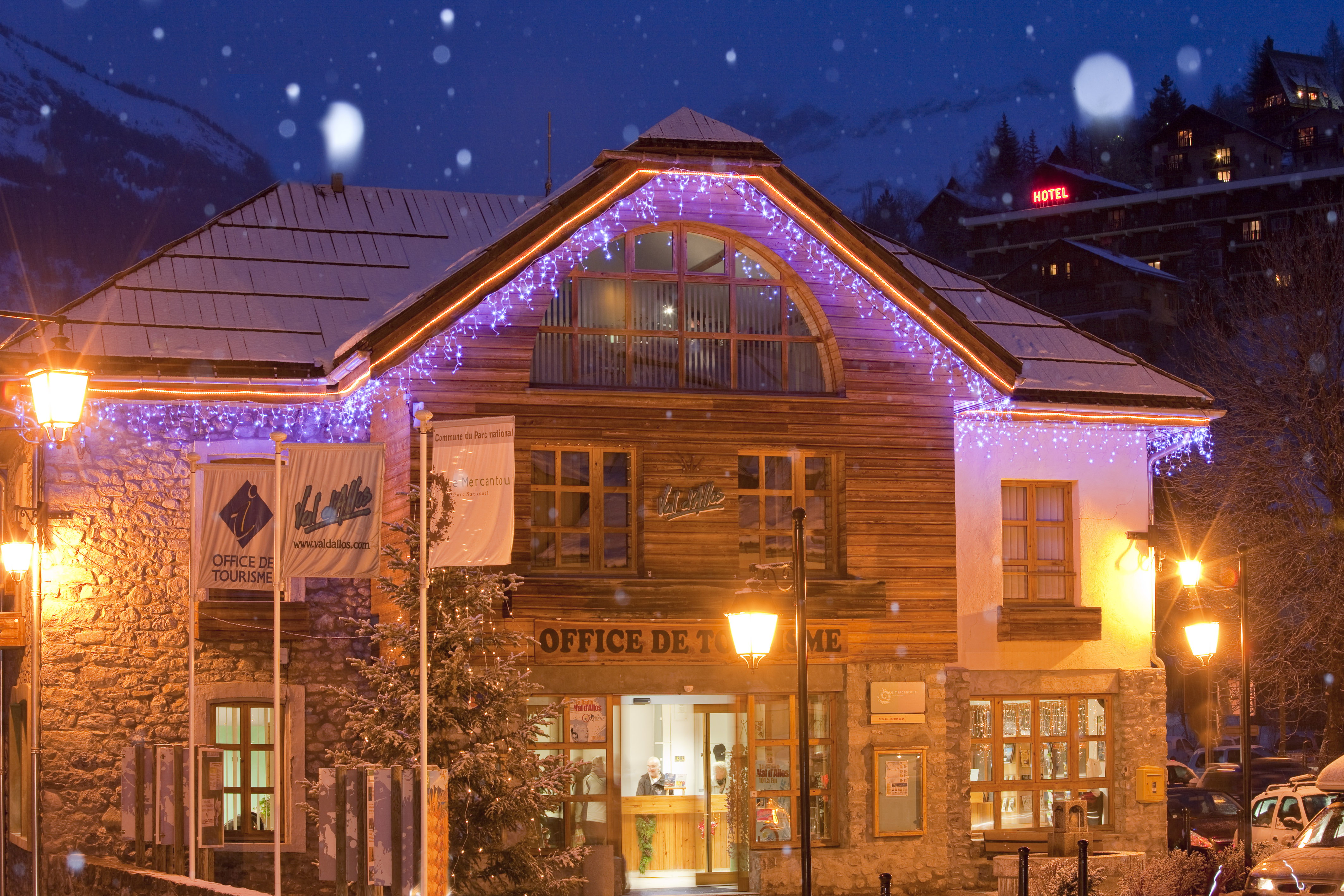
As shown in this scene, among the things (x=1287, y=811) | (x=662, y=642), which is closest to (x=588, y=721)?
(x=662, y=642)

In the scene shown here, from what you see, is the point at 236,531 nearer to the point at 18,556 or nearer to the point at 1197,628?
the point at 18,556

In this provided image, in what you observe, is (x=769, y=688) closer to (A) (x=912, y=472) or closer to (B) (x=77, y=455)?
(A) (x=912, y=472)

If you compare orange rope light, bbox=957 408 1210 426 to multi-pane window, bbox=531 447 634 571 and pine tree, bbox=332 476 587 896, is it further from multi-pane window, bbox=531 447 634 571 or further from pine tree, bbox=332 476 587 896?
pine tree, bbox=332 476 587 896

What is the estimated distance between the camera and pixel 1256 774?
38.8 metres

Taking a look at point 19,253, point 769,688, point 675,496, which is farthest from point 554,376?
point 19,253

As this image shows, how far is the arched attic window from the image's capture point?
19.3 metres

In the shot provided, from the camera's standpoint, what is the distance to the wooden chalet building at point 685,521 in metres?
18.5

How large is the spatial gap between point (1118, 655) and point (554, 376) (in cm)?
946

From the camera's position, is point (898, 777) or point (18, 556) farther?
point (898, 777)

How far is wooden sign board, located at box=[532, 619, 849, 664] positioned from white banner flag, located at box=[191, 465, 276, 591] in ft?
13.3

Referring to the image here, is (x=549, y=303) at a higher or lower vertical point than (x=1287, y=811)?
higher

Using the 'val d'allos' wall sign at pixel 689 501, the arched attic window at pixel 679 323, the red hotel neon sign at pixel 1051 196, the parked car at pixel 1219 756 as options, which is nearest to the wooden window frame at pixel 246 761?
the 'val d'allos' wall sign at pixel 689 501

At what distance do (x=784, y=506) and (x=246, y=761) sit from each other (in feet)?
26.3

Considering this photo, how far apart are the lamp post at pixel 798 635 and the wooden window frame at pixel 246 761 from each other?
695 cm
